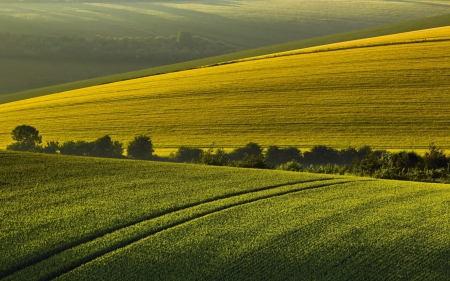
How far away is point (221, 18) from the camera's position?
153 metres

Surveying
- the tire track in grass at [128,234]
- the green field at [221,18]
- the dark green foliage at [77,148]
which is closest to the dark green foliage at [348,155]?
the tire track in grass at [128,234]

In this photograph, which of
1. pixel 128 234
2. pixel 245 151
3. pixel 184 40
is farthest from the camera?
pixel 184 40

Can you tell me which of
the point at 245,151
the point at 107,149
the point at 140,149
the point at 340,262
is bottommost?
the point at 340,262

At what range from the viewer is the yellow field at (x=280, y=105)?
3578 centimetres

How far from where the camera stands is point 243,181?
17969 mm

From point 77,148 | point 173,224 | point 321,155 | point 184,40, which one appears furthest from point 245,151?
point 184,40

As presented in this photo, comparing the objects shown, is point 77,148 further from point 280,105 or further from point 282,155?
point 280,105

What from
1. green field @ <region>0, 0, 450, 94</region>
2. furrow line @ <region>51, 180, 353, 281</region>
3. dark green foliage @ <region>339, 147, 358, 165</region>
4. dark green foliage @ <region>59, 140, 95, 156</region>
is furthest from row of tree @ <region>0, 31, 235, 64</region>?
furrow line @ <region>51, 180, 353, 281</region>

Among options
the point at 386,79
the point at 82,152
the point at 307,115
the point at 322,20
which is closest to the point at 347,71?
→ the point at 386,79

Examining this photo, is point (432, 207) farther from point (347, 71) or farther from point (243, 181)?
point (347, 71)

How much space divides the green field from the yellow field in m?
69.6

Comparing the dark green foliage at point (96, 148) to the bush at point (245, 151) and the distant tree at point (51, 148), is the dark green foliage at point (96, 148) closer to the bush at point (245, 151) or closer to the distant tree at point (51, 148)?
the distant tree at point (51, 148)

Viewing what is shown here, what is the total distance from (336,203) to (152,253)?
19.9 feet

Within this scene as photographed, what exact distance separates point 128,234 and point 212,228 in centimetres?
177
